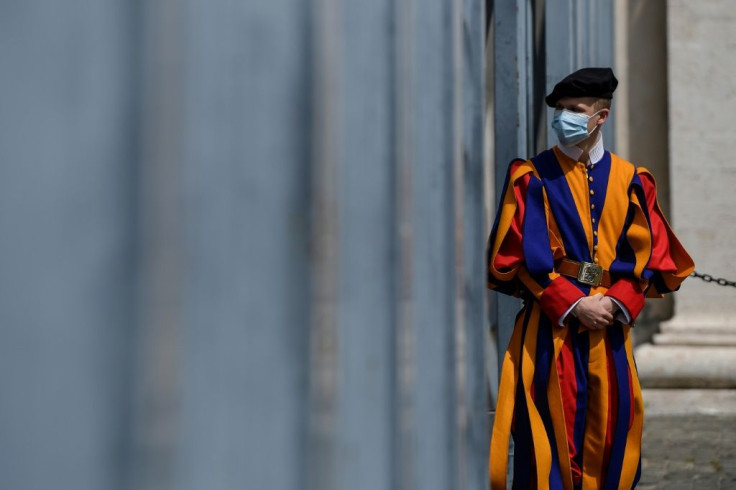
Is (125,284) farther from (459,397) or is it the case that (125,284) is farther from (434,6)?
Answer: (459,397)

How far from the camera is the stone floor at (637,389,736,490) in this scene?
5.14m

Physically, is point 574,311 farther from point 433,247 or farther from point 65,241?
point 65,241

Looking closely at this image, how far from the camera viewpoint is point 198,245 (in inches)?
31.1

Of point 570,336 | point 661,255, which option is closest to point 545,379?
point 570,336

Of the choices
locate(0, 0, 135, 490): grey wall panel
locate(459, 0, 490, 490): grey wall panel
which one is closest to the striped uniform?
locate(459, 0, 490, 490): grey wall panel

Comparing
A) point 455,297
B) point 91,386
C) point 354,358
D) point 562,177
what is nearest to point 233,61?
point 91,386

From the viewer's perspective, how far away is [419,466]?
1.43 metres

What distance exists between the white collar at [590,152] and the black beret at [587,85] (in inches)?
5.5

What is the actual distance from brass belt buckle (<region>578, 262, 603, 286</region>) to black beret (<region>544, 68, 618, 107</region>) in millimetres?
490

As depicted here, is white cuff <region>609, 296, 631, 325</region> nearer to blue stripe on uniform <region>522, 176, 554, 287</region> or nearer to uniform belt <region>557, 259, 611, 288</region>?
uniform belt <region>557, 259, 611, 288</region>

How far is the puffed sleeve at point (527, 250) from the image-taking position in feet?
10.9

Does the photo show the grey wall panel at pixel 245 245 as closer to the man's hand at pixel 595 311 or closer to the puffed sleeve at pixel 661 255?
the man's hand at pixel 595 311

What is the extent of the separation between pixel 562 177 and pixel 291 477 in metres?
2.62

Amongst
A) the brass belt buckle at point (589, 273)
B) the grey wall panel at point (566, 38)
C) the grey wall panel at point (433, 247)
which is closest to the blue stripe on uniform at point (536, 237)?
the brass belt buckle at point (589, 273)
